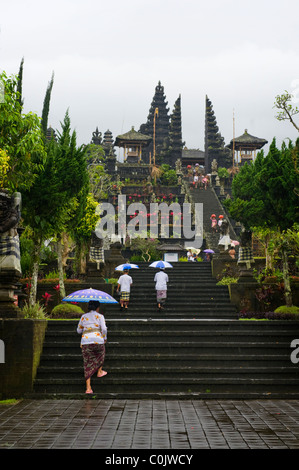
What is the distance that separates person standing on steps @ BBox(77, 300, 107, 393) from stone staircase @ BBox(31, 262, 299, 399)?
15.7 inches

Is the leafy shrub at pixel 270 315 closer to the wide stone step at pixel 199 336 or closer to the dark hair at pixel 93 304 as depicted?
the wide stone step at pixel 199 336

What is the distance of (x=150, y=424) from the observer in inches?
307

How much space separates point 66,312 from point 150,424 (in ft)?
30.0

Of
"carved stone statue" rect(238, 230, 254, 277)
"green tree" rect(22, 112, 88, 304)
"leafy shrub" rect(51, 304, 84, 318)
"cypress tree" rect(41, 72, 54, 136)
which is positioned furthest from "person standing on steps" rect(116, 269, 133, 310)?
"cypress tree" rect(41, 72, 54, 136)

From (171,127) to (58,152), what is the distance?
49.3m

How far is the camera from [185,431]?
7.39 metres

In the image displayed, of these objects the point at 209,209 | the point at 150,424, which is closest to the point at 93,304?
the point at 150,424

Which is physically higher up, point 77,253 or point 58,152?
point 58,152

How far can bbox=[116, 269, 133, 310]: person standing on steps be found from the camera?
17.2m

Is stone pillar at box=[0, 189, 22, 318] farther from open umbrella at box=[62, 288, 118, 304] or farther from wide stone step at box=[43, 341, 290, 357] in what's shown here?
wide stone step at box=[43, 341, 290, 357]

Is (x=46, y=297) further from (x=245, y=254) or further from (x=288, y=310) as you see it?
(x=288, y=310)
